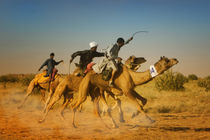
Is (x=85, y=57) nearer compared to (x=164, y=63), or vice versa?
(x=164, y=63)

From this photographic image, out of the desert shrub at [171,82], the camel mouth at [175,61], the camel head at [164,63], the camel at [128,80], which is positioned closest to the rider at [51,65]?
the camel at [128,80]

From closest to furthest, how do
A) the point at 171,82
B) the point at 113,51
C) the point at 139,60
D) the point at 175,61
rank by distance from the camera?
the point at 175,61 → the point at 113,51 → the point at 139,60 → the point at 171,82

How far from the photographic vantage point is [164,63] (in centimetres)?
770

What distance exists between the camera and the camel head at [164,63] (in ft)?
24.9

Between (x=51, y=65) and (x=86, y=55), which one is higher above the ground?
(x=86, y=55)

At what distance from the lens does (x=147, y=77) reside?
8.30 meters

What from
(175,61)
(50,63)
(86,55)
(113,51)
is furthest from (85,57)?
(50,63)

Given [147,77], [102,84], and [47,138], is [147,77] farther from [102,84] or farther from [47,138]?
[47,138]

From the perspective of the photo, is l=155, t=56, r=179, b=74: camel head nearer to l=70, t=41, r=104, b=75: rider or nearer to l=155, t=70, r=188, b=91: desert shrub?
l=70, t=41, r=104, b=75: rider

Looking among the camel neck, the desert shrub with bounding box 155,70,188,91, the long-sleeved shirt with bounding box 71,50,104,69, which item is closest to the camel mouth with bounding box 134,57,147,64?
the camel neck

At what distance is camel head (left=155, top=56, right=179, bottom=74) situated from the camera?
24.9ft

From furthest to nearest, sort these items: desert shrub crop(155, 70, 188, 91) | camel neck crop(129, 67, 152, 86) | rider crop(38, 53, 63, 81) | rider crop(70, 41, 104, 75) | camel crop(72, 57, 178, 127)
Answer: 1. desert shrub crop(155, 70, 188, 91)
2. rider crop(38, 53, 63, 81)
3. rider crop(70, 41, 104, 75)
4. camel neck crop(129, 67, 152, 86)
5. camel crop(72, 57, 178, 127)

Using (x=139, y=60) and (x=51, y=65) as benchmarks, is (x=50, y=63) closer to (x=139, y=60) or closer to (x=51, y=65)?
(x=51, y=65)

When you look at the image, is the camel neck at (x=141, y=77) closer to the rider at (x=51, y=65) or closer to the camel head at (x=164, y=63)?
the camel head at (x=164, y=63)
